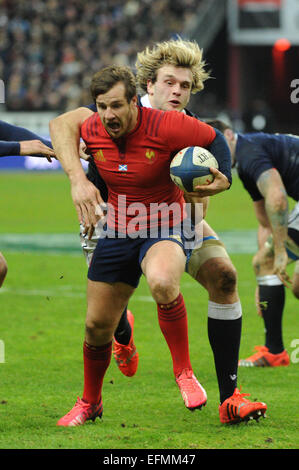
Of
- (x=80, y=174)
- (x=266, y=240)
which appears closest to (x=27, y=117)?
(x=266, y=240)

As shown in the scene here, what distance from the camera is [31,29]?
1371 inches

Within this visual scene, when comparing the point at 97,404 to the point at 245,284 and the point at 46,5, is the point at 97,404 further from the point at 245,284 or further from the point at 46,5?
the point at 46,5

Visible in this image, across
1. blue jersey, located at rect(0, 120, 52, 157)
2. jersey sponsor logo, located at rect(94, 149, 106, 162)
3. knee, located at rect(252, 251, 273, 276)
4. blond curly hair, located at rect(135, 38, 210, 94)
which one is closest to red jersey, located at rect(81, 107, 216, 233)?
jersey sponsor logo, located at rect(94, 149, 106, 162)

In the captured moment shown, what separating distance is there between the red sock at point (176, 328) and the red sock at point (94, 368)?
38cm

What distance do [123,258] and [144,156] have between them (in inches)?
23.4

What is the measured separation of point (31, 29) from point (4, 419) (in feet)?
101

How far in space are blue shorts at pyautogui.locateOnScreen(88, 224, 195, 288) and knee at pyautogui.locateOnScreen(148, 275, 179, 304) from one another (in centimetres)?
29

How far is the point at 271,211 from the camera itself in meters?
6.66

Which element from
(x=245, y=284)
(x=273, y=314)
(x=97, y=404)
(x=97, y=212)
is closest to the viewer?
(x=97, y=212)

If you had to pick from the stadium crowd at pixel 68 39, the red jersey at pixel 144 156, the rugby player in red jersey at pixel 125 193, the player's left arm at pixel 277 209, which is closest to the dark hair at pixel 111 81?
the rugby player in red jersey at pixel 125 193

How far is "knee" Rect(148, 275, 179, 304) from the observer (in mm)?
4996

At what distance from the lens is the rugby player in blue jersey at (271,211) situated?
21.9 ft

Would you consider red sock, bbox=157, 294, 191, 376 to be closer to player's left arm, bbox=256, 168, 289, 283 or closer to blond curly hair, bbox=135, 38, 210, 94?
player's left arm, bbox=256, 168, 289, 283

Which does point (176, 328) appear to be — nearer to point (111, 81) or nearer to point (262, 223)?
point (111, 81)
